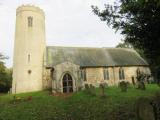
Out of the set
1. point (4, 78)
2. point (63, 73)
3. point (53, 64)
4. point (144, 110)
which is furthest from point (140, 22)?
point (4, 78)

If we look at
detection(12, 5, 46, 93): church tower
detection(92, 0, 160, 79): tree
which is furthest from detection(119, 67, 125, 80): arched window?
detection(92, 0, 160, 79): tree

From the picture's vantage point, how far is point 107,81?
33.5m

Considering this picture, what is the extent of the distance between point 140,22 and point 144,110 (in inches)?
264

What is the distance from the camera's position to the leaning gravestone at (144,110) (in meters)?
3.77

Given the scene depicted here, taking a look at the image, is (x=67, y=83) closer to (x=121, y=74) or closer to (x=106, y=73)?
(x=106, y=73)

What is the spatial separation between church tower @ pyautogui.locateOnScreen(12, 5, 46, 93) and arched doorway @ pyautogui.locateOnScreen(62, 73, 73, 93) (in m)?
4.24

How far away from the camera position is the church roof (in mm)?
32812

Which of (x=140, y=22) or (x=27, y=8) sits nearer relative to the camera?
(x=140, y=22)

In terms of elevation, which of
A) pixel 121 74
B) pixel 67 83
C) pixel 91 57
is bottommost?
pixel 67 83

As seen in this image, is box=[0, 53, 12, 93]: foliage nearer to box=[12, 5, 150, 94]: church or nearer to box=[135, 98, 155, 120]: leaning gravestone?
box=[12, 5, 150, 94]: church

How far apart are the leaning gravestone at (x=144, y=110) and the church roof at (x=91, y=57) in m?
27.5

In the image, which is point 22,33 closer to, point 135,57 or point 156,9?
point 135,57

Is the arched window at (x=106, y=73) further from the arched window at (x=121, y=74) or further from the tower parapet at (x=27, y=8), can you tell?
the tower parapet at (x=27, y=8)

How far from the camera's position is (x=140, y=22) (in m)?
9.75
